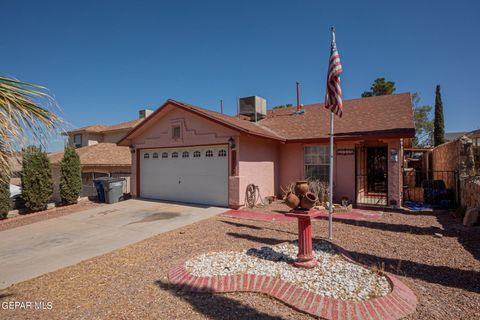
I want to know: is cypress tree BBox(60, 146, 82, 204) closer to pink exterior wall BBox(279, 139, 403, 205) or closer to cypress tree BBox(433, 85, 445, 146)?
pink exterior wall BBox(279, 139, 403, 205)

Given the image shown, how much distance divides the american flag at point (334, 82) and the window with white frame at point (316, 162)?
225 inches

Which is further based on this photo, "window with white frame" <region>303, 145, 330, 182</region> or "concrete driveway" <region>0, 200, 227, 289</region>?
"window with white frame" <region>303, 145, 330, 182</region>

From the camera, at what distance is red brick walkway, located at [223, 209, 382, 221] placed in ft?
29.6

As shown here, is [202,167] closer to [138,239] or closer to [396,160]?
[138,239]

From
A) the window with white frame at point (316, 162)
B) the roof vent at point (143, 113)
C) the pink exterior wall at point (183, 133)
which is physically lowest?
the window with white frame at point (316, 162)

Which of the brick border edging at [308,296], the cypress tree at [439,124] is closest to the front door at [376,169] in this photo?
the brick border edging at [308,296]

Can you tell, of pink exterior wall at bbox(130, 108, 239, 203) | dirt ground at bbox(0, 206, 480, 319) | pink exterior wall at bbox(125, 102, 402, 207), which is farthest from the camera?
pink exterior wall at bbox(130, 108, 239, 203)

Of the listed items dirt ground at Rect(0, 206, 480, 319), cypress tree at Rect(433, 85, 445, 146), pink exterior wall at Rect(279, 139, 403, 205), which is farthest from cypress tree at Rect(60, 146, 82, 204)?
cypress tree at Rect(433, 85, 445, 146)

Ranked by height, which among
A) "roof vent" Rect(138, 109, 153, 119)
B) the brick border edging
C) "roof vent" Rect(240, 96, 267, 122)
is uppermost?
"roof vent" Rect(138, 109, 153, 119)

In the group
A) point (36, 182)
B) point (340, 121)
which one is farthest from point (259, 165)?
point (36, 182)

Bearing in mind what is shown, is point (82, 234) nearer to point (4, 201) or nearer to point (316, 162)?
point (4, 201)

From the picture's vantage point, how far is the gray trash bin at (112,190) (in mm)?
13355

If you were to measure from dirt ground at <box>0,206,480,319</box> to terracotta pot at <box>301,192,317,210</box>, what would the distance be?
152 cm

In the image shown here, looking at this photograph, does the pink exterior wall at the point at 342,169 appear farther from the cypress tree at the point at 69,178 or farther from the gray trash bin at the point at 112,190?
the cypress tree at the point at 69,178
